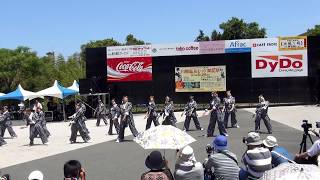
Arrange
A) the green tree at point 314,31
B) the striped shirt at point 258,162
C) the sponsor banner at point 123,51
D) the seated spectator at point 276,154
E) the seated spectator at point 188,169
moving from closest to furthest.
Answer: the striped shirt at point 258,162
the seated spectator at point 276,154
the seated spectator at point 188,169
the sponsor banner at point 123,51
the green tree at point 314,31

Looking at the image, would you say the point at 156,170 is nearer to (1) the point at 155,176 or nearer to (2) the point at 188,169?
(1) the point at 155,176

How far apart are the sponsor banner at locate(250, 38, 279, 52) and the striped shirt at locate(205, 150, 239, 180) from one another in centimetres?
3484

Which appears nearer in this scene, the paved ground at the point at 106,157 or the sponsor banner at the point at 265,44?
the paved ground at the point at 106,157

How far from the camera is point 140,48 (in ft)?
139

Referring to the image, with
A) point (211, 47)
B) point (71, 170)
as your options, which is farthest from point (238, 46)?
point (71, 170)

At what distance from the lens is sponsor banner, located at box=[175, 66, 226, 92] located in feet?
134

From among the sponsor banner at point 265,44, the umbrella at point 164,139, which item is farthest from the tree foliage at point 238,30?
the umbrella at point 164,139

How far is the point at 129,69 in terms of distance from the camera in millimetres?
42406

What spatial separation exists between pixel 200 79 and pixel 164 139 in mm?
32495

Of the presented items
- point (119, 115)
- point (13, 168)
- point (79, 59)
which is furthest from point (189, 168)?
point (79, 59)

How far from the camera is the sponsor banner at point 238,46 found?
40.6 meters

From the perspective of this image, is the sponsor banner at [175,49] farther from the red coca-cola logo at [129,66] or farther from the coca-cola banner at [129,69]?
the red coca-cola logo at [129,66]

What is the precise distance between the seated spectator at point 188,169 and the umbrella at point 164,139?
203 cm

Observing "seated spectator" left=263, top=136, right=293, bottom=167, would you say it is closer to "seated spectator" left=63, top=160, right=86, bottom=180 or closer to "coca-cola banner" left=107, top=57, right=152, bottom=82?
"seated spectator" left=63, top=160, right=86, bottom=180
